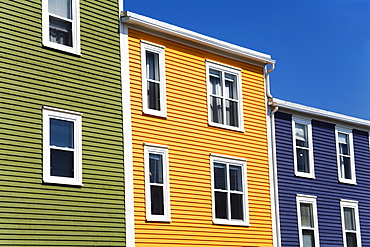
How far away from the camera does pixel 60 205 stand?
20.2 meters

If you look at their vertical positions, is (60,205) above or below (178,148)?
below

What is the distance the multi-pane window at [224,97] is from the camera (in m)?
26.4

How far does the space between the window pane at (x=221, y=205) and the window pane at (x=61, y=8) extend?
823 centimetres

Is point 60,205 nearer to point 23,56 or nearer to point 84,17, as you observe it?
point 23,56

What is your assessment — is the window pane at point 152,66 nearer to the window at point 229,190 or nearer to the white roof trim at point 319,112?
the window at point 229,190

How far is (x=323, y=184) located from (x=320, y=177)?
13.5 inches

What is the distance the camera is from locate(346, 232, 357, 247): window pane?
3206 centimetres

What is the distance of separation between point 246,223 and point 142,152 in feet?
18.4

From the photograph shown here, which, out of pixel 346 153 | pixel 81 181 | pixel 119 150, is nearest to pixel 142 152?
pixel 119 150

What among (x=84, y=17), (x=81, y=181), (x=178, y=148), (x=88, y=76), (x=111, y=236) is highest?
(x=84, y=17)

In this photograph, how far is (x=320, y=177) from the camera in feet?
102

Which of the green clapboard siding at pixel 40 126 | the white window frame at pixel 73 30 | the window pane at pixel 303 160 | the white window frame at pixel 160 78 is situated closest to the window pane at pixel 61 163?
the green clapboard siding at pixel 40 126

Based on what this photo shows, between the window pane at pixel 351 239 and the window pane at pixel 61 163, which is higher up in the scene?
the window pane at pixel 61 163

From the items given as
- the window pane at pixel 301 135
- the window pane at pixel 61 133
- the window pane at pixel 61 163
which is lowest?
the window pane at pixel 61 163
